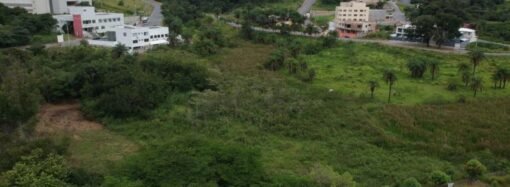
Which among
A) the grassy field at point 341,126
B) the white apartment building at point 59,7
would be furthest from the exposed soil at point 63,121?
the white apartment building at point 59,7

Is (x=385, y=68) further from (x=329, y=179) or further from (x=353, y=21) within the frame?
(x=329, y=179)

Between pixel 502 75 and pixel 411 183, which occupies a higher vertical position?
pixel 502 75

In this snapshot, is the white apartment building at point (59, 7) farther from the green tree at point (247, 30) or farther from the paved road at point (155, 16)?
the green tree at point (247, 30)

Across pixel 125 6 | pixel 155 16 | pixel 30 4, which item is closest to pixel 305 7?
pixel 155 16

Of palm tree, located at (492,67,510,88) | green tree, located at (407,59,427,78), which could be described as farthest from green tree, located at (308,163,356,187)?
green tree, located at (407,59,427,78)

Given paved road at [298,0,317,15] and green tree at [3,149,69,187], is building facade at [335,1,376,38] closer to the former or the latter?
paved road at [298,0,317,15]

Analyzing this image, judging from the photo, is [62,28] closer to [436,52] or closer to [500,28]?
[436,52]

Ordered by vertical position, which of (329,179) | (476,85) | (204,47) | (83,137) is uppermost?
(204,47)
